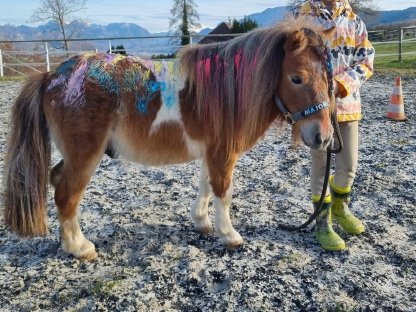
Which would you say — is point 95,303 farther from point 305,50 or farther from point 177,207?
point 305,50

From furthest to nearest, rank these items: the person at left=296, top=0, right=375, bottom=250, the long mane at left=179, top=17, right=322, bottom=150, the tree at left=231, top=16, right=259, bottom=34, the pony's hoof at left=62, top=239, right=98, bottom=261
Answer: the tree at left=231, top=16, right=259, bottom=34 → the pony's hoof at left=62, top=239, right=98, bottom=261 → the person at left=296, top=0, right=375, bottom=250 → the long mane at left=179, top=17, right=322, bottom=150

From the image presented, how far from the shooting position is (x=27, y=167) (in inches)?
102

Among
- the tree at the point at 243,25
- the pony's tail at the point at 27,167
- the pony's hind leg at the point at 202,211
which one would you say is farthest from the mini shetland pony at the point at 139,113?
the tree at the point at 243,25

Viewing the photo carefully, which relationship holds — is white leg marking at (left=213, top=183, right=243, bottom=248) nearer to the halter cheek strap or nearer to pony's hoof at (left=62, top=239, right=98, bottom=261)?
the halter cheek strap

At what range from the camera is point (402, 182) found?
12.7 ft

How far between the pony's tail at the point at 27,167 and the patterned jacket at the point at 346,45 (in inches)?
76.3

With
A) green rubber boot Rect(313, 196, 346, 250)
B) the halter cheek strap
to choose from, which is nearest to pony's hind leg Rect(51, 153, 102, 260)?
the halter cheek strap

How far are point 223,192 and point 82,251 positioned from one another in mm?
1077

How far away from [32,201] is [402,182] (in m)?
3.39

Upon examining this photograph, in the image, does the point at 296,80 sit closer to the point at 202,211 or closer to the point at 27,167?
the point at 202,211

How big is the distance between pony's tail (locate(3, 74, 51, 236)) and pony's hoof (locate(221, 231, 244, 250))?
131 cm

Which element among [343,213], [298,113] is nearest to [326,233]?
[343,213]

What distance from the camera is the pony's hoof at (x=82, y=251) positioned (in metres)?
2.70

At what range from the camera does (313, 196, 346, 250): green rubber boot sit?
9.21ft
